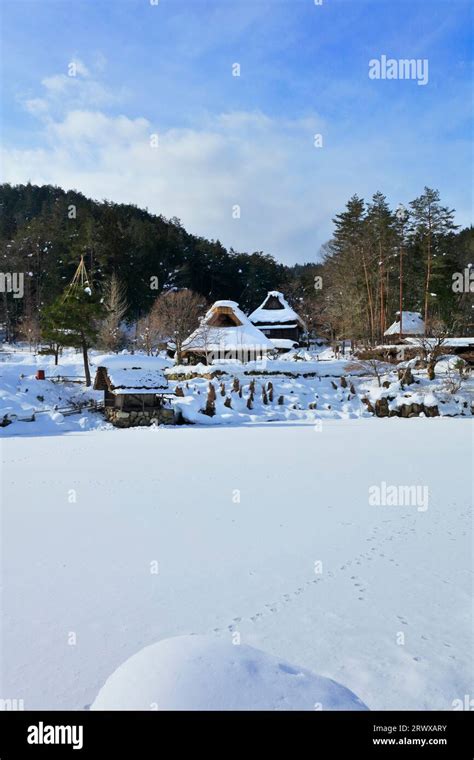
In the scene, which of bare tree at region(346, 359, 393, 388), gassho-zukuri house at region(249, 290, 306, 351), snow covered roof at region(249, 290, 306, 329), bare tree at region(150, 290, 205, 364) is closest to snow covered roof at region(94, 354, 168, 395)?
bare tree at region(150, 290, 205, 364)

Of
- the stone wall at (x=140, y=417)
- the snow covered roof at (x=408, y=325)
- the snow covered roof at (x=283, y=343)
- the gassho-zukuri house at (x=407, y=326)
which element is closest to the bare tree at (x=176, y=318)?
the snow covered roof at (x=283, y=343)

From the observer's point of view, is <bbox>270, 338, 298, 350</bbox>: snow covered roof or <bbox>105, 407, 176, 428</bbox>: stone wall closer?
<bbox>105, 407, 176, 428</bbox>: stone wall

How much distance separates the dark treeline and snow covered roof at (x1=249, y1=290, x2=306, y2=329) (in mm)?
3209

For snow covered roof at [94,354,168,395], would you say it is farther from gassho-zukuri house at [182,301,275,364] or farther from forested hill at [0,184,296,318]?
forested hill at [0,184,296,318]

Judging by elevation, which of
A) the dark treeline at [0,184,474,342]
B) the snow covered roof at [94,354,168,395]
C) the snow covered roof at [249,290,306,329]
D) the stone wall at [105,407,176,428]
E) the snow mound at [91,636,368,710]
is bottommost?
the stone wall at [105,407,176,428]

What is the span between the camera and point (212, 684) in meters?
2.16

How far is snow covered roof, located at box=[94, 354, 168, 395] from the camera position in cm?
1914

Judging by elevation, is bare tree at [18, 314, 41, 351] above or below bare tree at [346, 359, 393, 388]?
above

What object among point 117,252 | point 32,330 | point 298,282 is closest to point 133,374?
point 32,330

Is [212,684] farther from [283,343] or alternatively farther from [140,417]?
[283,343]

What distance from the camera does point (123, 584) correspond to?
4.16 m

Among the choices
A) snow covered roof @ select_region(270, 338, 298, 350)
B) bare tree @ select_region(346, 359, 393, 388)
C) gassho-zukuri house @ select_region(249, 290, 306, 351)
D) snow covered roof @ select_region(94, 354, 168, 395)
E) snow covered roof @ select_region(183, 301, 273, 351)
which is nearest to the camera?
snow covered roof @ select_region(94, 354, 168, 395)

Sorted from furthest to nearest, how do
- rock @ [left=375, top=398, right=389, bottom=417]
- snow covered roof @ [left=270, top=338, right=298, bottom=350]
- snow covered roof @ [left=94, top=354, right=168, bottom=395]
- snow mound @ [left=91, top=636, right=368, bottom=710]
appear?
snow covered roof @ [left=270, top=338, right=298, bottom=350], rock @ [left=375, top=398, right=389, bottom=417], snow covered roof @ [left=94, top=354, right=168, bottom=395], snow mound @ [left=91, top=636, right=368, bottom=710]

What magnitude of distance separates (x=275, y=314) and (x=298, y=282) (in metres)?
13.0
